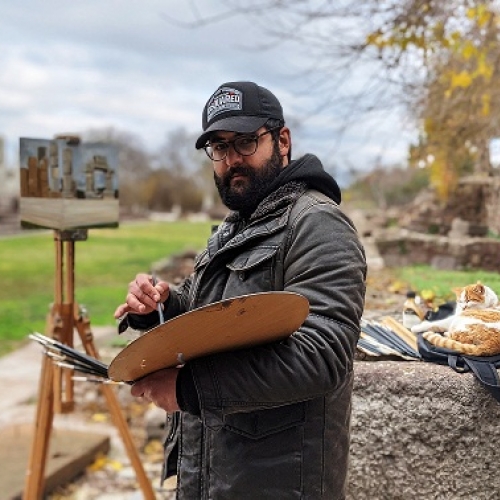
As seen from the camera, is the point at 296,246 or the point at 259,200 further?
the point at 259,200

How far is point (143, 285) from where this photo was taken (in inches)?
79.5

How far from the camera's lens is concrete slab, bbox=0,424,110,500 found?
4055mm

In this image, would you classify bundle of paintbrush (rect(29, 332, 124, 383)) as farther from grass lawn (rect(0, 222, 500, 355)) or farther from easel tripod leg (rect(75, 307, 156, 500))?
grass lawn (rect(0, 222, 500, 355))

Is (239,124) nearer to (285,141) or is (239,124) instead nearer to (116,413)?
(285,141)

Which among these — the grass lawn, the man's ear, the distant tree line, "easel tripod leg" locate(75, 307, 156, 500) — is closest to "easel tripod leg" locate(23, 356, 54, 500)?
"easel tripod leg" locate(75, 307, 156, 500)

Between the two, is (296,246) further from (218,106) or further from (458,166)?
(458,166)

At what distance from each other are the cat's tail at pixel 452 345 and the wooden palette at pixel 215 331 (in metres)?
1.80

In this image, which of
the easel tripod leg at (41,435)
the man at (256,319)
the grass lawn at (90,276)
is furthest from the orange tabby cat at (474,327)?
the easel tripod leg at (41,435)

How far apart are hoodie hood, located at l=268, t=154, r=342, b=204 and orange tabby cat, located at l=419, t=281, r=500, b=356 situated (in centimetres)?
144

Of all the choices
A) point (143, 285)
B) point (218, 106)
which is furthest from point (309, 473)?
point (218, 106)

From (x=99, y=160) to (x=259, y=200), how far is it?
210cm

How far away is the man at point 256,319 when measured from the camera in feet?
5.08

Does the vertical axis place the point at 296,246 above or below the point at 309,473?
above

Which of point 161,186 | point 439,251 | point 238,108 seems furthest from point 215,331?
point 161,186
